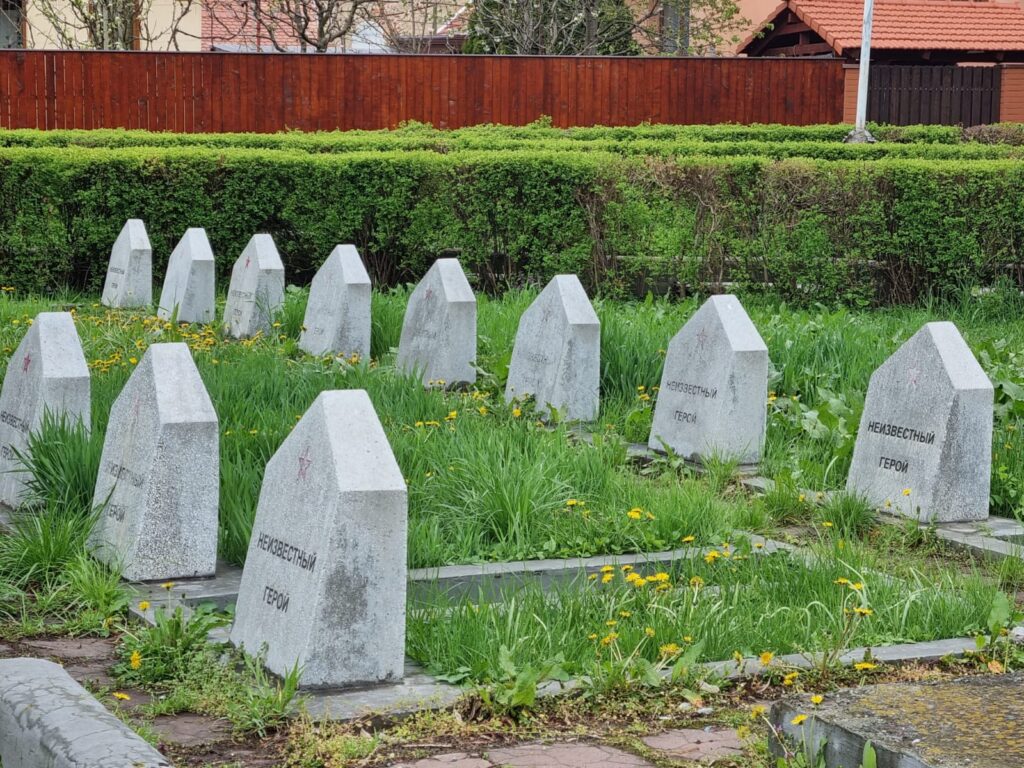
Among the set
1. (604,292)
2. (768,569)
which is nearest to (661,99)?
(604,292)

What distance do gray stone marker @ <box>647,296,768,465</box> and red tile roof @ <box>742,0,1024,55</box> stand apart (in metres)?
23.1

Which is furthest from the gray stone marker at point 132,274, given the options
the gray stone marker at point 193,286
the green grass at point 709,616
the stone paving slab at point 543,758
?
the stone paving slab at point 543,758

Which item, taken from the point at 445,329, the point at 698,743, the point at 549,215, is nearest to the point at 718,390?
the point at 445,329

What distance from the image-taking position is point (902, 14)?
106 feet

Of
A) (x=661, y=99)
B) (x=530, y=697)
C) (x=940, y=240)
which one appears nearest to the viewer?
(x=530, y=697)

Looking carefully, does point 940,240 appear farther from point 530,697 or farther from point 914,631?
point 530,697

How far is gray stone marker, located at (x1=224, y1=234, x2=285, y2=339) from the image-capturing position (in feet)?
39.8

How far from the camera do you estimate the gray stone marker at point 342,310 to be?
11031mm

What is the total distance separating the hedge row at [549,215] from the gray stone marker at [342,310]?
283 centimetres

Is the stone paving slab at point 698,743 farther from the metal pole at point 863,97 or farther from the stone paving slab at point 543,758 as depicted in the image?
the metal pole at point 863,97

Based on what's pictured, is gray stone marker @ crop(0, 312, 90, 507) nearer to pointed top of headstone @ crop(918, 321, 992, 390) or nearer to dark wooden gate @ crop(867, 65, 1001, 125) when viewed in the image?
pointed top of headstone @ crop(918, 321, 992, 390)

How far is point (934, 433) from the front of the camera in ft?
23.1

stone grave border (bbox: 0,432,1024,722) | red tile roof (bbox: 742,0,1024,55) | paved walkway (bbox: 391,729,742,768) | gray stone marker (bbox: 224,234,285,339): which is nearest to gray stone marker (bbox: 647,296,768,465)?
stone grave border (bbox: 0,432,1024,722)

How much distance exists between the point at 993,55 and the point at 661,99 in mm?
8839
